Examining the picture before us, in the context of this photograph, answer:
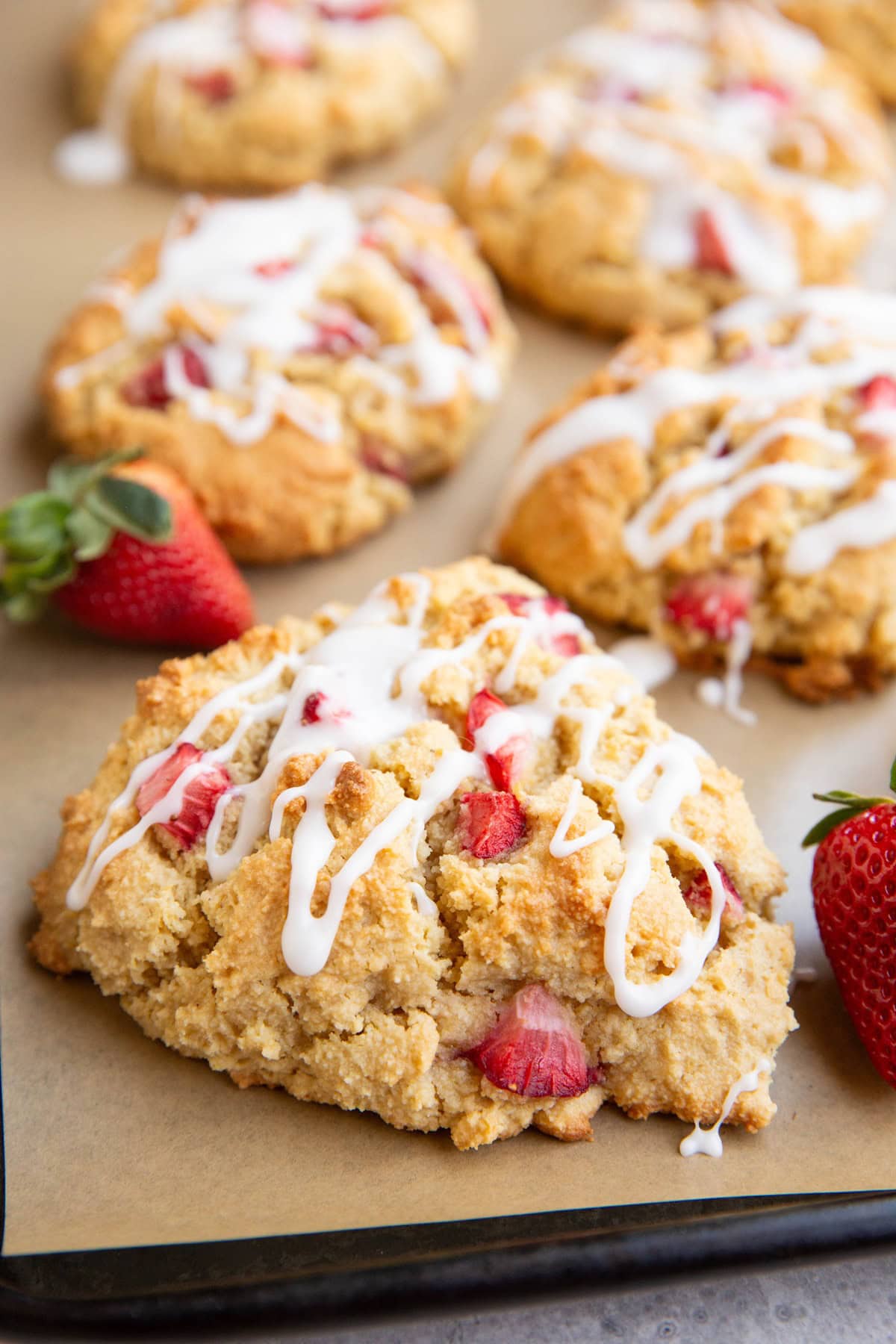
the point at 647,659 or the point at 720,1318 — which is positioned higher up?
the point at 647,659

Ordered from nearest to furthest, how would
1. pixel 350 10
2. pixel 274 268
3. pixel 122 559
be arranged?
pixel 122 559
pixel 274 268
pixel 350 10

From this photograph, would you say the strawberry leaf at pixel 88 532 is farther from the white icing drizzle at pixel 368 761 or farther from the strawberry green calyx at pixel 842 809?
the strawberry green calyx at pixel 842 809

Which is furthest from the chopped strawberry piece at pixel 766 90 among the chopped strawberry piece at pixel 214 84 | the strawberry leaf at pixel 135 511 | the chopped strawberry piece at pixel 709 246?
the strawberry leaf at pixel 135 511

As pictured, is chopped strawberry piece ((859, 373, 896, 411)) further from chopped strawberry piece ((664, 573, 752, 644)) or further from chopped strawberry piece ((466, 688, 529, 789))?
chopped strawberry piece ((466, 688, 529, 789))

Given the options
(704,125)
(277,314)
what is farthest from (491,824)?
(704,125)

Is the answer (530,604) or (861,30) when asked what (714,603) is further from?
(861,30)

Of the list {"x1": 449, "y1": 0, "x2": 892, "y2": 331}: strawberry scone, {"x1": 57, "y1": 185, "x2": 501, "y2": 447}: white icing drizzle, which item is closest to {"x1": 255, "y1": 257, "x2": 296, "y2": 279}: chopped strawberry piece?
{"x1": 57, "y1": 185, "x2": 501, "y2": 447}: white icing drizzle

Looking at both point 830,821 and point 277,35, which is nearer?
point 830,821
